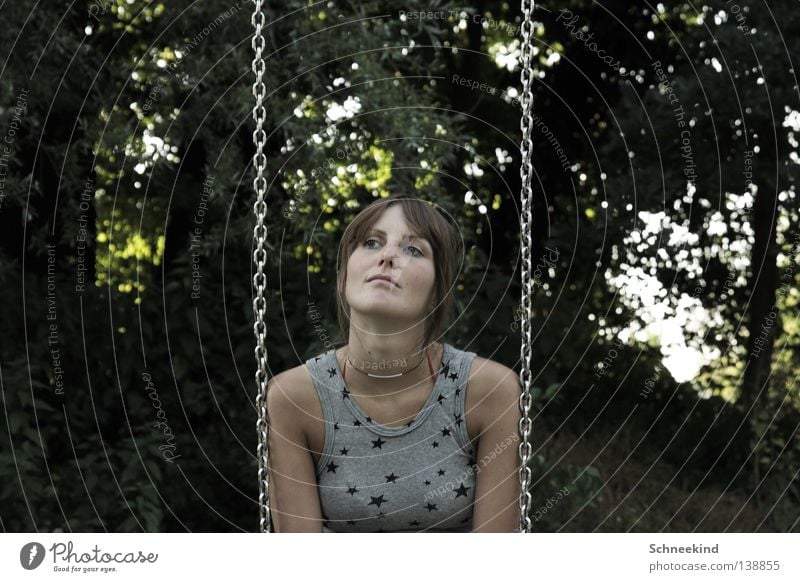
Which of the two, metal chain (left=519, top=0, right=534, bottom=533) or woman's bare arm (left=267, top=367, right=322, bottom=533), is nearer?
metal chain (left=519, top=0, right=534, bottom=533)

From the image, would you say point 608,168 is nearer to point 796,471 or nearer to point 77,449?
point 796,471

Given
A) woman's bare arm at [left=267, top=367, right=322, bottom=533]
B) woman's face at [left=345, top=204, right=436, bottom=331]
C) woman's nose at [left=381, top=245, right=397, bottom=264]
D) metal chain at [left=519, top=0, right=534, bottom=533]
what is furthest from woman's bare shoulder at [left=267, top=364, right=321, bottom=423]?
metal chain at [left=519, top=0, right=534, bottom=533]

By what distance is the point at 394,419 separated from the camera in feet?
7.86

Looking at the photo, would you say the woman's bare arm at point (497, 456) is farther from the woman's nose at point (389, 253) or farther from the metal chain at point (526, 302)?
the woman's nose at point (389, 253)

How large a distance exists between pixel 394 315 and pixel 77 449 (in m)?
2.38

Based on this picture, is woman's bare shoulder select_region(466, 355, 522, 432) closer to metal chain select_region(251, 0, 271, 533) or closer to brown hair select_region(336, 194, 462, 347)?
brown hair select_region(336, 194, 462, 347)

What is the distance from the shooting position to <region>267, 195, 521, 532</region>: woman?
2.33 meters

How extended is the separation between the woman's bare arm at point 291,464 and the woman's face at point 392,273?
25cm

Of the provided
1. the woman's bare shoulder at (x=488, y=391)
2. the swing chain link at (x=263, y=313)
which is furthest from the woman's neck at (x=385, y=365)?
the swing chain link at (x=263, y=313)

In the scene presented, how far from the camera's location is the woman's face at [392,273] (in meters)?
2.33

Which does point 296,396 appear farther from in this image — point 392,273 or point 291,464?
point 392,273

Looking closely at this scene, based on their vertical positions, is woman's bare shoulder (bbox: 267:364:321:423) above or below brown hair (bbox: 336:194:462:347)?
below

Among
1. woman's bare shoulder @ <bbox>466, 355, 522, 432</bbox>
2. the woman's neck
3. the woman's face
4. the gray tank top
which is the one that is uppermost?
the woman's face
